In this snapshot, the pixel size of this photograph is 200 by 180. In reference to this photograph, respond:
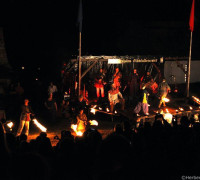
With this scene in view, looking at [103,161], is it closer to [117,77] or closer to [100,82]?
[100,82]

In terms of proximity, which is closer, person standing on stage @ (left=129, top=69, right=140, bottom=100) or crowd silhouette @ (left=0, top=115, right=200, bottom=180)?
crowd silhouette @ (left=0, top=115, right=200, bottom=180)

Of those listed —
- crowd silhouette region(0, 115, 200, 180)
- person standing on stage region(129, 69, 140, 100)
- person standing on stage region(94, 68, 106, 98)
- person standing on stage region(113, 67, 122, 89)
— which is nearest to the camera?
crowd silhouette region(0, 115, 200, 180)

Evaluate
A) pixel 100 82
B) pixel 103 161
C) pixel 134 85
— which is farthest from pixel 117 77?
pixel 103 161

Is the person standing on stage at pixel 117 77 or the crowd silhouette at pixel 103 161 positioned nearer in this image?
the crowd silhouette at pixel 103 161

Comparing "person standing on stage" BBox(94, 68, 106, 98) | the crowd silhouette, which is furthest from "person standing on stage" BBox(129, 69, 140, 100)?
the crowd silhouette

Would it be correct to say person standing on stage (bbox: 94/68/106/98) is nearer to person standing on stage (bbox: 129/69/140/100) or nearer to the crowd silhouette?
person standing on stage (bbox: 129/69/140/100)

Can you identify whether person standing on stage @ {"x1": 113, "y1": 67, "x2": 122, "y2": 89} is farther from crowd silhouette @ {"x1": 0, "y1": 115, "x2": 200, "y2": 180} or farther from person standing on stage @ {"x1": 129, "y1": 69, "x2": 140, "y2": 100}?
crowd silhouette @ {"x1": 0, "y1": 115, "x2": 200, "y2": 180}

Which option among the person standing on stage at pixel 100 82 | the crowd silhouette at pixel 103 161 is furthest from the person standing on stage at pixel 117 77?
the crowd silhouette at pixel 103 161

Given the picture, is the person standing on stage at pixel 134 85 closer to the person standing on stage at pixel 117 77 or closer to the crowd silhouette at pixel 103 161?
the person standing on stage at pixel 117 77

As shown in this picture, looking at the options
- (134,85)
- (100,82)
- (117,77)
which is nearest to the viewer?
(100,82)

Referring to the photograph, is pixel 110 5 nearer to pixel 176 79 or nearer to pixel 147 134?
pixel 176 79

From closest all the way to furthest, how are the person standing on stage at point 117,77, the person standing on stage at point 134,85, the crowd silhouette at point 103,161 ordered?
the crowd silhouette at point 103,161
the person standing on stage at point 117,77
the person standing on stage at point 134,85

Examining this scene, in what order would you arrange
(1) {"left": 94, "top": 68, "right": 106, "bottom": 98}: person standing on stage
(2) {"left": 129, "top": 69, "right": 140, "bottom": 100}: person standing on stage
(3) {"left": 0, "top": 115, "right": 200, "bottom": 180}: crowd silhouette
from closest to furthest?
(3) {"left": 0, "top": 115, "right": 200, "bottom": 180}: crowd silhouette, (1) {"left": 94, "top": 68, "right": 106, "bottom": 98}: person standing on stage, (2) {"left": 129, "top": 69, "right": 140, "bottom": 100}: person standing on stage

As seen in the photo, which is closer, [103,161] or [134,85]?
[103,161]
